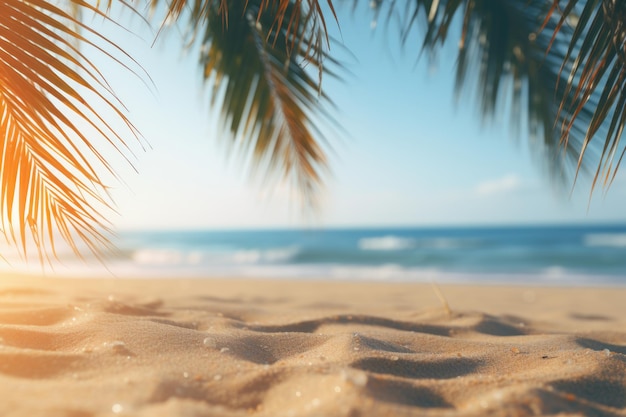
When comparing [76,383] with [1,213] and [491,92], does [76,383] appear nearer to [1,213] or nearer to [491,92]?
[1,213]

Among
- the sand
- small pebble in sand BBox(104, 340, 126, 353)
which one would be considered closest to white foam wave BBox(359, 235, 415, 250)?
the sand

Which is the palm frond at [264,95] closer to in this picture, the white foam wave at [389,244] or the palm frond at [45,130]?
the palm frond at [45,130]

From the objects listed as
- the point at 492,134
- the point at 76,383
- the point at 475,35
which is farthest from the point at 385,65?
the point at 76,383

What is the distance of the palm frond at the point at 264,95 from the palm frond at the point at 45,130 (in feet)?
5.82

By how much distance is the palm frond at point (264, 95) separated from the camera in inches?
129

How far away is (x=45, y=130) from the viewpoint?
1552mm

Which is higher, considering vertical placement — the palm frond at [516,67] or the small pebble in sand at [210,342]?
the palm frond at [516,67]

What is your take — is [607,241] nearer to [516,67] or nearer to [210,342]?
[516,67]

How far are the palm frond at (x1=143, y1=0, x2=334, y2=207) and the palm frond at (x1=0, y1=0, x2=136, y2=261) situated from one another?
177 centimetres

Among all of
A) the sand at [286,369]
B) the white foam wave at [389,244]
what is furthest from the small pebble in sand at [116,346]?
the white foam wave at [389,244]

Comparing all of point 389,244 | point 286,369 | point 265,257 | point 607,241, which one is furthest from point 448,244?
point 286,369

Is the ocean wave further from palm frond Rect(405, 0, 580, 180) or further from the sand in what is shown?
the sand

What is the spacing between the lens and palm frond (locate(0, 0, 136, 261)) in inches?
59.5

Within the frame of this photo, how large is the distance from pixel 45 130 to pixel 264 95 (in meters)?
2.00
